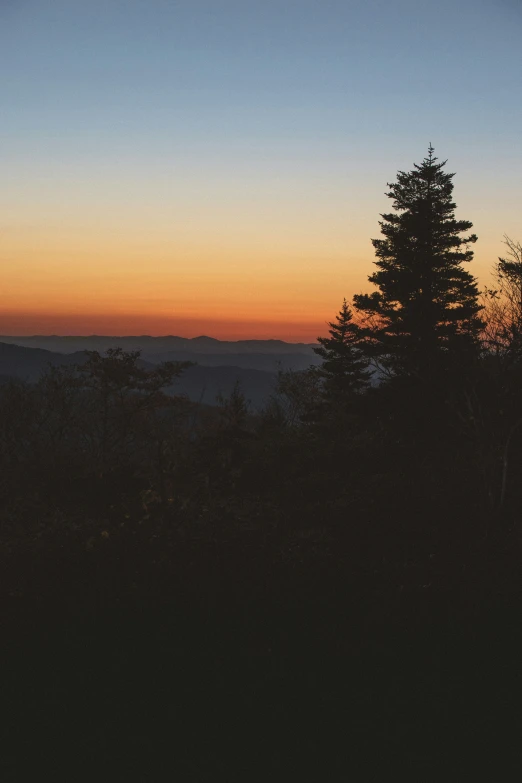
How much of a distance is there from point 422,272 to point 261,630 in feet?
69.8

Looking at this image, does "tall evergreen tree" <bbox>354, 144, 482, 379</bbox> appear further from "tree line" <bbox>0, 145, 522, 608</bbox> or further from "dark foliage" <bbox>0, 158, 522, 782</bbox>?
"dark foliage" <bbox>0, 158, 522, 782</bbox>

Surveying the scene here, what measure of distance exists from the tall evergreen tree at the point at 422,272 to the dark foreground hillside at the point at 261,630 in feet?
36.1

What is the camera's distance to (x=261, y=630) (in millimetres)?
7262

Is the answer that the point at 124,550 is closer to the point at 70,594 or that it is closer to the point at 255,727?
the point at 70,594

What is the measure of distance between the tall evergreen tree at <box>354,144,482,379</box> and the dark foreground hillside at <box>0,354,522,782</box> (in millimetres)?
10998

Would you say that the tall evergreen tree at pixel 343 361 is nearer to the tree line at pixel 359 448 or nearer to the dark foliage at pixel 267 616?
the tree line at pixel 359 448

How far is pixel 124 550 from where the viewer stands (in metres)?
9.84

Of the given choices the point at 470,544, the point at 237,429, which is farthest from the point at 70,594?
the point at 237,429

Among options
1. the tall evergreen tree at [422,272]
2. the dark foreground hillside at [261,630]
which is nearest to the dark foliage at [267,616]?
the dark foreground hillside at [261,630]

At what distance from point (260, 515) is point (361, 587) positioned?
448 cm

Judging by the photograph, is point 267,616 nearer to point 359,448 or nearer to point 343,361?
point 359,448

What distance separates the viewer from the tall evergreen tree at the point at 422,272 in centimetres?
2469

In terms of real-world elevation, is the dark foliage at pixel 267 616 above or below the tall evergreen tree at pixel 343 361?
below

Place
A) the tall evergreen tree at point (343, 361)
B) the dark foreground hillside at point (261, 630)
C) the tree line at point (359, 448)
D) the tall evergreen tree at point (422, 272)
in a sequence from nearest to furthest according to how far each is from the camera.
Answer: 1. the dark foreground hillside at point (261, 630)
2. the tree line at point (359, 448)
3. the tall evergreen tree at point (422, 272)
4. the tall evergreen tree at point (343, 361)
